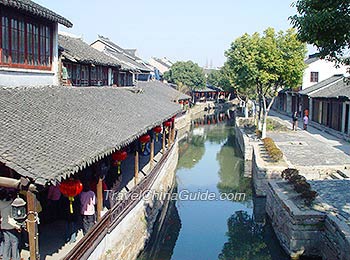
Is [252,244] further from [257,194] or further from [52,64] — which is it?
[52,64]

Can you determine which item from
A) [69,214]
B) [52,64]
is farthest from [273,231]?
[52,64]

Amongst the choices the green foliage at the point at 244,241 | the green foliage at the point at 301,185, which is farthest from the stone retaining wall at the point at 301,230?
the green foliage at the point at 244,241

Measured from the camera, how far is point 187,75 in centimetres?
6312

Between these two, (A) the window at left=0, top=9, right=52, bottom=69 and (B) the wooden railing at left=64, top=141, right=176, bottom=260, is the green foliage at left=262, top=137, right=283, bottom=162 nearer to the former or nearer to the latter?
(B) the wooden railing at left=64, top=141, right=176, bottom=260

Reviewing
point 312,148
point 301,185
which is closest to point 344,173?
point 301,185

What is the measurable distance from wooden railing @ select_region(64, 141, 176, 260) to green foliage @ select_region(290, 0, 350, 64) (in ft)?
18.6

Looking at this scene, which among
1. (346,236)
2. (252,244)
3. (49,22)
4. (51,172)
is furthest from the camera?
(252,244)

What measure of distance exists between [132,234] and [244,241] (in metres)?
4.79

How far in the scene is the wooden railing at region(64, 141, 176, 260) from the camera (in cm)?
744

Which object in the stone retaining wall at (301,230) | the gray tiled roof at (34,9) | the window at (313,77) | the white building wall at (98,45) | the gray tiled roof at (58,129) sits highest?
the white building wall at (98,45)

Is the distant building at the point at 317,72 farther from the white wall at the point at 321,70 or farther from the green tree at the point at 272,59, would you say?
the green tree at the point at 272,59

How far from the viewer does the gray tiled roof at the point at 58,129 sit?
20.4 feet

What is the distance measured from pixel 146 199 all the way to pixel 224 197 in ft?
24.4

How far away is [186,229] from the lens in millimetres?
15258
